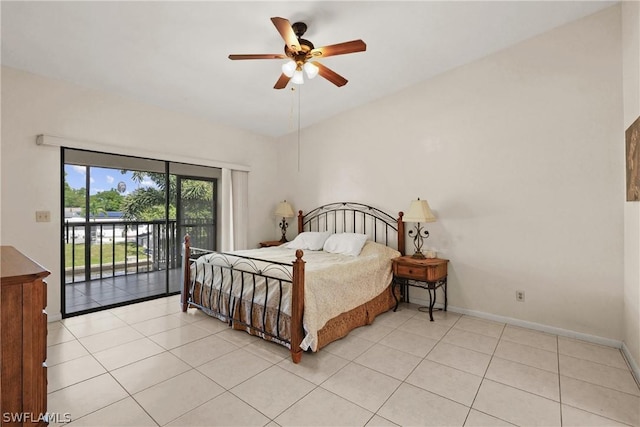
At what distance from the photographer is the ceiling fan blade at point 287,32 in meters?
2.05

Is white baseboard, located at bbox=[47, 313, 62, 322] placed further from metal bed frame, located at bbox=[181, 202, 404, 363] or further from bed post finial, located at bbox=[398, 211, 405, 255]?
bed post finial, located at bbox=[398, 211, 405, 255]

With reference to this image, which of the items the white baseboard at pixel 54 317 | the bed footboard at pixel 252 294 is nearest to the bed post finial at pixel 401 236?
the bed footboard at pixel 252 294

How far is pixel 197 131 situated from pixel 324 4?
291cm

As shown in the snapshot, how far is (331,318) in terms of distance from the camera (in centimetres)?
267

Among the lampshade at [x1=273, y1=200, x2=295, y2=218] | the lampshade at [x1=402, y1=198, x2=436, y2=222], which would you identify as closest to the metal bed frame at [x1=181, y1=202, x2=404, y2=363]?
the lampshade at [x1=402, y1=198, x2=436, y2=222]

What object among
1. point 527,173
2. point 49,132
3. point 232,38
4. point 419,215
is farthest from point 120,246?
point 527,173

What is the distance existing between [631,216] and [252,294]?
10.9ft

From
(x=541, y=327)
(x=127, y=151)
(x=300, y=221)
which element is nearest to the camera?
(x=541, y=327)

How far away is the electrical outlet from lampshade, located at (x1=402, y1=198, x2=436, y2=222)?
403cm

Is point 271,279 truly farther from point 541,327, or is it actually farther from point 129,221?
point 129,221

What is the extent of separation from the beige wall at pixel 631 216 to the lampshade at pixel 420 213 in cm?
161

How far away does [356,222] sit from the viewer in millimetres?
4488

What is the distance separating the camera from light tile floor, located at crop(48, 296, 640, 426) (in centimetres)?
179

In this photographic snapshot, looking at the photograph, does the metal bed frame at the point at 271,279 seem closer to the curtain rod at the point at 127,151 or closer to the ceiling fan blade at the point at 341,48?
the curtain rod at the point at 127,151
